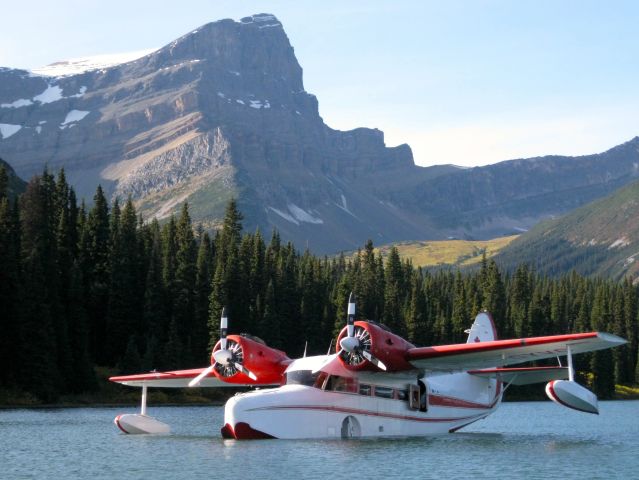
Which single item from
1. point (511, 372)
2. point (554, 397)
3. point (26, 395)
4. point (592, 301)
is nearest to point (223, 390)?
point (26, 395)

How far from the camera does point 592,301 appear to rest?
582 ft

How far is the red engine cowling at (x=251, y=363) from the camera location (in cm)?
4738

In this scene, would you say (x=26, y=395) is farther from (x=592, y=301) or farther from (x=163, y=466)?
(x=592, y=301)

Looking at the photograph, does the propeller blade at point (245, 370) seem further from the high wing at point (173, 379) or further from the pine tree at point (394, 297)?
the pine tree at point (394, 297)

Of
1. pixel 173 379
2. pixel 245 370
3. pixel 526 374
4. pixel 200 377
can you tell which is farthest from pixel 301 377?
pixel 526 374

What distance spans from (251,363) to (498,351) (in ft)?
38.9

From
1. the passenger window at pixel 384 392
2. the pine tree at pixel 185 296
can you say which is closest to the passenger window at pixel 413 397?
the passenger window at pixel 384 392

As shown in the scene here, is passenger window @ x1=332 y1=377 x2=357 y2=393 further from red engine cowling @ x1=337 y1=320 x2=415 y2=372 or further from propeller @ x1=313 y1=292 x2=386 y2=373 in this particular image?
propeller @ x1=313 y1=292 x2=386 y2=373

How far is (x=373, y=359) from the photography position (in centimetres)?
4341

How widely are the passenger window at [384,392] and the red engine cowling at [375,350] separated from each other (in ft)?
8.67

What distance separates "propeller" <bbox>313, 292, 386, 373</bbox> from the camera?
43.3 meters

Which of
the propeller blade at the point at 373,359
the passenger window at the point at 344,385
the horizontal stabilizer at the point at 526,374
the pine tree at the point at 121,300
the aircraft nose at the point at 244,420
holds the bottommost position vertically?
the aircraft nose at the point at 244,420

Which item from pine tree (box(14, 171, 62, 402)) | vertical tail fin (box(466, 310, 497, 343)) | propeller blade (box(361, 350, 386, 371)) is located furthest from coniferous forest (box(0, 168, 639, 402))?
propeller blade (box(361, 350, 386, 371))

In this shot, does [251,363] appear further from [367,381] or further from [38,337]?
[38,337]
